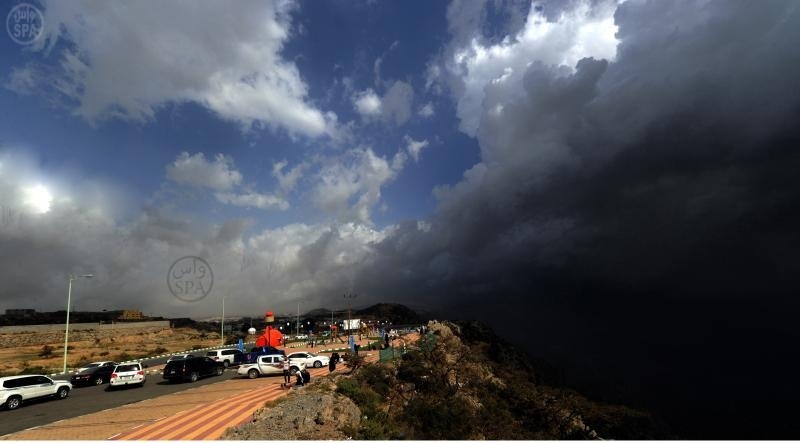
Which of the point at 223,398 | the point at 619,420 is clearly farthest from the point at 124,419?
the point at 619,420

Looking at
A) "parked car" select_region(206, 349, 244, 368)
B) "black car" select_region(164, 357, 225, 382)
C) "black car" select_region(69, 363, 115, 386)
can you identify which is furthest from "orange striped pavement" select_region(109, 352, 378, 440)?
"parked car" select_region(206, 349, 244, 368)

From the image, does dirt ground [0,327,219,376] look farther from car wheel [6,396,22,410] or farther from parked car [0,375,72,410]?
car wheel [6,396,22,410]

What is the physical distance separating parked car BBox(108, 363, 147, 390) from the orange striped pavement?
11311 mm

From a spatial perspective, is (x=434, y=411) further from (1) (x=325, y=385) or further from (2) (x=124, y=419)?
(2) (x=124, y=419)

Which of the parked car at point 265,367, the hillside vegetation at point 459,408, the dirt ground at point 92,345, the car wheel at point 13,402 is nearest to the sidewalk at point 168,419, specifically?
the hillside vegetation at point 459,408

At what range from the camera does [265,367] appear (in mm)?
33969

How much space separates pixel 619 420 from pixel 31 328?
115m

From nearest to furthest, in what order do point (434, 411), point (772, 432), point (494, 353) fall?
1. point (434, 411)
2. point (494, 353)
3. point (772, 432)

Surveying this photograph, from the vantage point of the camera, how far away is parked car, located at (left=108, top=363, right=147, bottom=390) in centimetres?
2978

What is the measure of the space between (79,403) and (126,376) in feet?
16.8

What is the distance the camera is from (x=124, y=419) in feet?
64.3

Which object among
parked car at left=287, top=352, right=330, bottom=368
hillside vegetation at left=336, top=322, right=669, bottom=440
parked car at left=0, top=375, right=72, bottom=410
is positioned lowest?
hillside vegetation at left=336, top=322, right=669, bottom=440

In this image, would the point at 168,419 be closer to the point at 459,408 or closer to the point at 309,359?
the point at 459,408

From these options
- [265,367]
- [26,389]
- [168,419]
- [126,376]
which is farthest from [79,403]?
[265,367]
